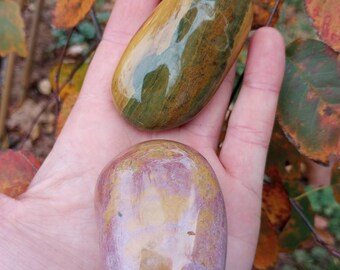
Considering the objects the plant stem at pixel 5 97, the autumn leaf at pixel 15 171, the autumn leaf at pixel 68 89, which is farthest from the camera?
the plant stem at pixel 5 97

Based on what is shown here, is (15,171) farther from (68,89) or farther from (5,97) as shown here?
(5,97)

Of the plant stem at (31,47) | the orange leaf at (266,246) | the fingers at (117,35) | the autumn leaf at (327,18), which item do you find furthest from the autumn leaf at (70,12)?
the orange leaf at (266,246)

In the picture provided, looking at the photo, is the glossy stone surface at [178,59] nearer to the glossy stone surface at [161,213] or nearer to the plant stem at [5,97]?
the glossy stone surface at [161,213]

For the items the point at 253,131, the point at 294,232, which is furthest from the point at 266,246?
the point at 253,131

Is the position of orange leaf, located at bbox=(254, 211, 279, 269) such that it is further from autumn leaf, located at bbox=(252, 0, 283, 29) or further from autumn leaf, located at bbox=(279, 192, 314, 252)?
autumn leaf, located at bbox=(252, 0, 283, 29)

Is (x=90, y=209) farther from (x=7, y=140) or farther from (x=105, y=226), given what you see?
(x=7, y=140)

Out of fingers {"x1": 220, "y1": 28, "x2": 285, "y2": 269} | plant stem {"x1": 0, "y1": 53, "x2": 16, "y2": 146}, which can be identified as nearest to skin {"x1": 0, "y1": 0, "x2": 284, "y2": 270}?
fingers {"x1": 220, "y1": 28, "x2": 285, "y2": 269}
